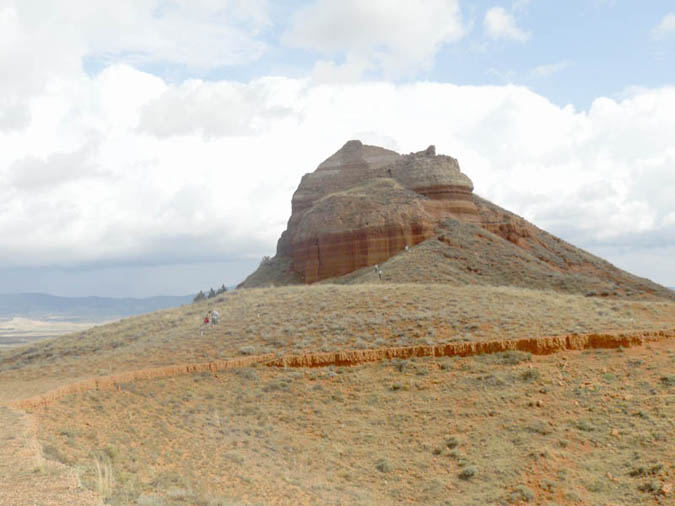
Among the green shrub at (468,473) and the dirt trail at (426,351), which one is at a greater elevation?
the dirt trail at (426,351)

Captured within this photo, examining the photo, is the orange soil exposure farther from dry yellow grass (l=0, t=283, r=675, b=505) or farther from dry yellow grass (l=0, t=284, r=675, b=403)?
dry yellow grass (l=0, t=284, r=675, b=403)

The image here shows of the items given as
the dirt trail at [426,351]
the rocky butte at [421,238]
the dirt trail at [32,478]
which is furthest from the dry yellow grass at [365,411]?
the rocky butte at [421,238]

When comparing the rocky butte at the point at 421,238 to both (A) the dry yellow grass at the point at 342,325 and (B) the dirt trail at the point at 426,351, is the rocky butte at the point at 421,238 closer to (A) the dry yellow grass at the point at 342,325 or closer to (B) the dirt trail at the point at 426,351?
(A) the dry yellow grass at the point at 342,325

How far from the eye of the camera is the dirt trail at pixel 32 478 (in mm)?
8148

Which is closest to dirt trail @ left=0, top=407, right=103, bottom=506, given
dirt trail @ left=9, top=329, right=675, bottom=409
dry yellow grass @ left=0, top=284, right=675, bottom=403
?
dry yellow grass @ left=0, top=284, right=675, bottom=403

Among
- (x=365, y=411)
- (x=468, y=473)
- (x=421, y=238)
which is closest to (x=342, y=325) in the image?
(x=365, y=411)

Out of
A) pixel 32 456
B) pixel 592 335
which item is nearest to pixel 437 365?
pixel 592 335

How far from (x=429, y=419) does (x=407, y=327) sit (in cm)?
668

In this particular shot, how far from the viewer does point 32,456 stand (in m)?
10.5

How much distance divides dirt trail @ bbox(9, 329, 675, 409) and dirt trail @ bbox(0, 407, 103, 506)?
8037 mm

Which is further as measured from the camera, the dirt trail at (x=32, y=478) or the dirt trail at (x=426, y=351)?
the dirt trail at (x=426, y=351)

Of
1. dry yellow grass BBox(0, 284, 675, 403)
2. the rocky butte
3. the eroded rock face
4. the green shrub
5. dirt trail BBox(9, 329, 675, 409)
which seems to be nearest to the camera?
the green shrub

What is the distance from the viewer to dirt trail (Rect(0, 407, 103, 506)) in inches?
321

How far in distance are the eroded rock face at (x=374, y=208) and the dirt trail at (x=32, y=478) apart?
97.4 ft
